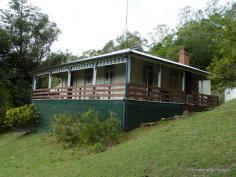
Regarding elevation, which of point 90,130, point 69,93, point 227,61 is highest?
point 227,61

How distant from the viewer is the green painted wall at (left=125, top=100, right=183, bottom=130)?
1852 centimetres

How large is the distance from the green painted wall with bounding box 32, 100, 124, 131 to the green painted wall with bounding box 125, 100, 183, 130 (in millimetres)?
463

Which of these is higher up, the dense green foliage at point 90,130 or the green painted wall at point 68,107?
the green painted wall at point 68,107

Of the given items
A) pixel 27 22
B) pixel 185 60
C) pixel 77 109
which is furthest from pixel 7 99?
pixel 185 60

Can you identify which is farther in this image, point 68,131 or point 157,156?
point 68,131

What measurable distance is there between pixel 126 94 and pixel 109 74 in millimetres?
5839

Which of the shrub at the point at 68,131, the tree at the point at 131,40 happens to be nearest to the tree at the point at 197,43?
the tree at the point at 131,40

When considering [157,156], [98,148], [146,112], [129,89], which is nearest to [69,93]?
[146,112]

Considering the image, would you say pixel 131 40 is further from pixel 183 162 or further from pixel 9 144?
pixel 183 162

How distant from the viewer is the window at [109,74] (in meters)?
23.7

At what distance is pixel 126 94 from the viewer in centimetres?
1842

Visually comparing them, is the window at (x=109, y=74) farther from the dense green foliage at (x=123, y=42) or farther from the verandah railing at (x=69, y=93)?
the dense green foliage at (x=123, y=42)

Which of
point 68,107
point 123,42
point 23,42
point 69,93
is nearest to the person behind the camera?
point 68,107

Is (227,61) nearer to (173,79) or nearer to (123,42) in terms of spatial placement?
(173,79)
